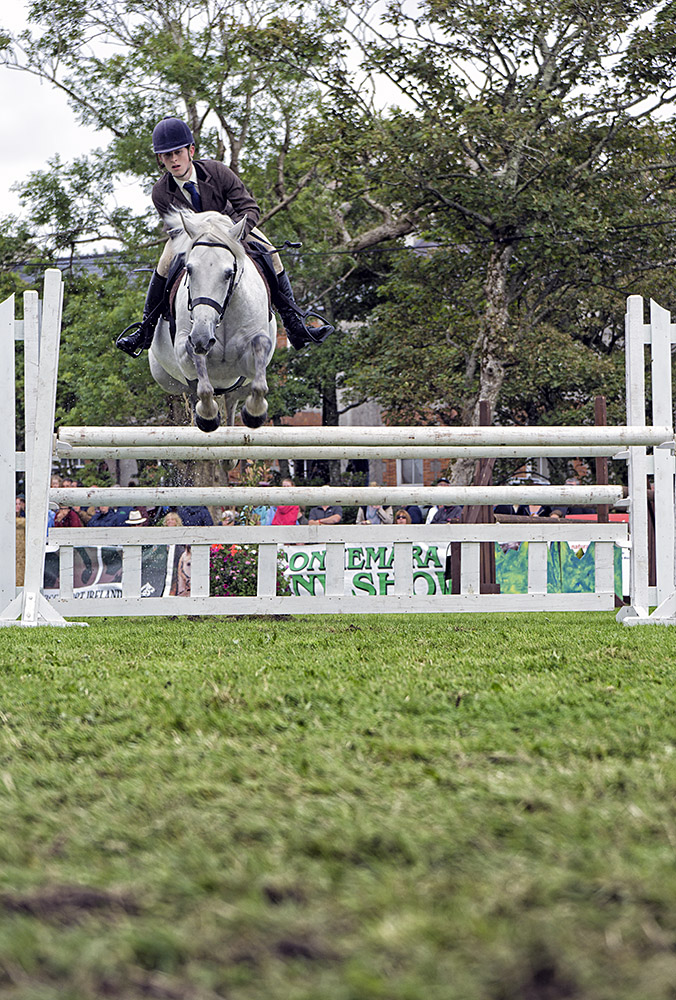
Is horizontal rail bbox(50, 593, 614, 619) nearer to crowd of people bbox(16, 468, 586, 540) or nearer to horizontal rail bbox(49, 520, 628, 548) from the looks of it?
horizontal rail bbox(49, 520, 628, 548)

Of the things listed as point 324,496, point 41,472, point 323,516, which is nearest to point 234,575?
point 324,496

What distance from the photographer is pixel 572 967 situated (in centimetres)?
117

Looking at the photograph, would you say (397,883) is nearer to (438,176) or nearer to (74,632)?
(74,632)

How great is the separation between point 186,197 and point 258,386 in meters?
1.41

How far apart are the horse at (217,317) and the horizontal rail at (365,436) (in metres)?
0.16

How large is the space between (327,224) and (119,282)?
5.28 metres

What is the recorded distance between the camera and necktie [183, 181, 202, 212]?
6.52m

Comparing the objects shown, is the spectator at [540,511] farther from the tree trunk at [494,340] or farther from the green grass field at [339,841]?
the green grass field at [339,841]

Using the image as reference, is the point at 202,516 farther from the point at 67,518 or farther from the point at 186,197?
the point at 186,197

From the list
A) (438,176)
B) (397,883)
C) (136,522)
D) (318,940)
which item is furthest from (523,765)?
(438,176)

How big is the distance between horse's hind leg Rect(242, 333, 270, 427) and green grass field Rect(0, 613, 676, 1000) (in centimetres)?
299

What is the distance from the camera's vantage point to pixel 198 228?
20.0 feet

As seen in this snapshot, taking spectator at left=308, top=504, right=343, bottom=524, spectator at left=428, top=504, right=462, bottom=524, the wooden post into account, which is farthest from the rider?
spectator at left=308, top=504, right=343, bottom=524

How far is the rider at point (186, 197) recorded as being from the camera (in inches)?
246
